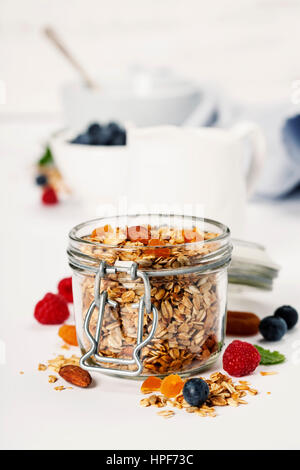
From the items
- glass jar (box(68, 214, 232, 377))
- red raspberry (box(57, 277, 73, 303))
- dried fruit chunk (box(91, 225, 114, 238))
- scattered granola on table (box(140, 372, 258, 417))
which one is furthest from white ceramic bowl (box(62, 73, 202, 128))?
scattered granola on table (box(140, 372, 258, 417))

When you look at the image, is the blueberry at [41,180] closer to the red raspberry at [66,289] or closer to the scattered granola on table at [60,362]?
the red raspberry at [66,289]

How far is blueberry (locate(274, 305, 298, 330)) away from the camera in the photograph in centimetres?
98

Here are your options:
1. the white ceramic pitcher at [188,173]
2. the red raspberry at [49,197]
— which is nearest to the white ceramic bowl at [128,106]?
the red raspberry at [49,197]

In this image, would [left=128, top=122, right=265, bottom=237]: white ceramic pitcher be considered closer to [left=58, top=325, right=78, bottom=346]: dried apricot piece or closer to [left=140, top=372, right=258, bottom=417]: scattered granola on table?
[left=58, top=325, right=78, bottom=346]: dried apricot piece

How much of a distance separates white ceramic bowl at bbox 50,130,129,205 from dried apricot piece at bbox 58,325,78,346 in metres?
0.65

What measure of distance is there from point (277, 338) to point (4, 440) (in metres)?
0.42

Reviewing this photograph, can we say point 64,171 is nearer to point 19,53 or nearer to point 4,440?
point 4,440

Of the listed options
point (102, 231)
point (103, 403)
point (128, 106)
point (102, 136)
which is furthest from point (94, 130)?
point (103, 403)

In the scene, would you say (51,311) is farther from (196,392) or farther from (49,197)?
(49,197)

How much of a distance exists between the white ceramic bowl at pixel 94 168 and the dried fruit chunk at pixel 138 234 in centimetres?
67

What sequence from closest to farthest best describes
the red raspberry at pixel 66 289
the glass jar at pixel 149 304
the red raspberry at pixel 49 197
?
the glass jar at pixel 149 304 < the red raspberry at pixel 66 289 < the red raspberry at pixel 49 197

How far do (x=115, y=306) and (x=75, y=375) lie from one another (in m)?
0.10

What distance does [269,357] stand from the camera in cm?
87

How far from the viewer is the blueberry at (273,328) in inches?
36.6
